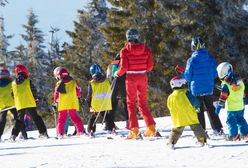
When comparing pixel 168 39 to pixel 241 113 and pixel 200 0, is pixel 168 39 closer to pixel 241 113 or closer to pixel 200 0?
pixel 200 0

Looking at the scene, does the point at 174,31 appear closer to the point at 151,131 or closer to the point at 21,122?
the point at 21,122

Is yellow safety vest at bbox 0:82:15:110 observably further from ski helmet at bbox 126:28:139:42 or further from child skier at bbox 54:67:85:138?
ski helmet at bbox 126:28:139:42

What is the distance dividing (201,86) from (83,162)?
3206 millimetres

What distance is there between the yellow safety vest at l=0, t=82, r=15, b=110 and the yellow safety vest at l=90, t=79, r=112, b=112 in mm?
2238

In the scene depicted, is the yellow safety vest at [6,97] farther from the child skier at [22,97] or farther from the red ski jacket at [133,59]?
the red ski jacket at [133,59]

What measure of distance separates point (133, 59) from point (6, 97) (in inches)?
177

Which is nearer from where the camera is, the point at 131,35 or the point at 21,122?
the point at 131,35

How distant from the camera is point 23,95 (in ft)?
40.6

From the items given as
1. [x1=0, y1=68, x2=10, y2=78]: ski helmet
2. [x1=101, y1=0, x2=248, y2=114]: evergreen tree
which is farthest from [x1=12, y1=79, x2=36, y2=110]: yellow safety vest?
[x1=101, y1=0, x2=248, y2=114]: evergreen tree

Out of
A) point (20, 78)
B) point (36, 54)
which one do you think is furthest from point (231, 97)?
point (36, 54)

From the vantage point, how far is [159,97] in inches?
1137

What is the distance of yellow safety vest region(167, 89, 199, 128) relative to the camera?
8394mm

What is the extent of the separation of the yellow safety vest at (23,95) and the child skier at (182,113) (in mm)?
4861

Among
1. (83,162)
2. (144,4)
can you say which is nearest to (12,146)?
(83,162)
